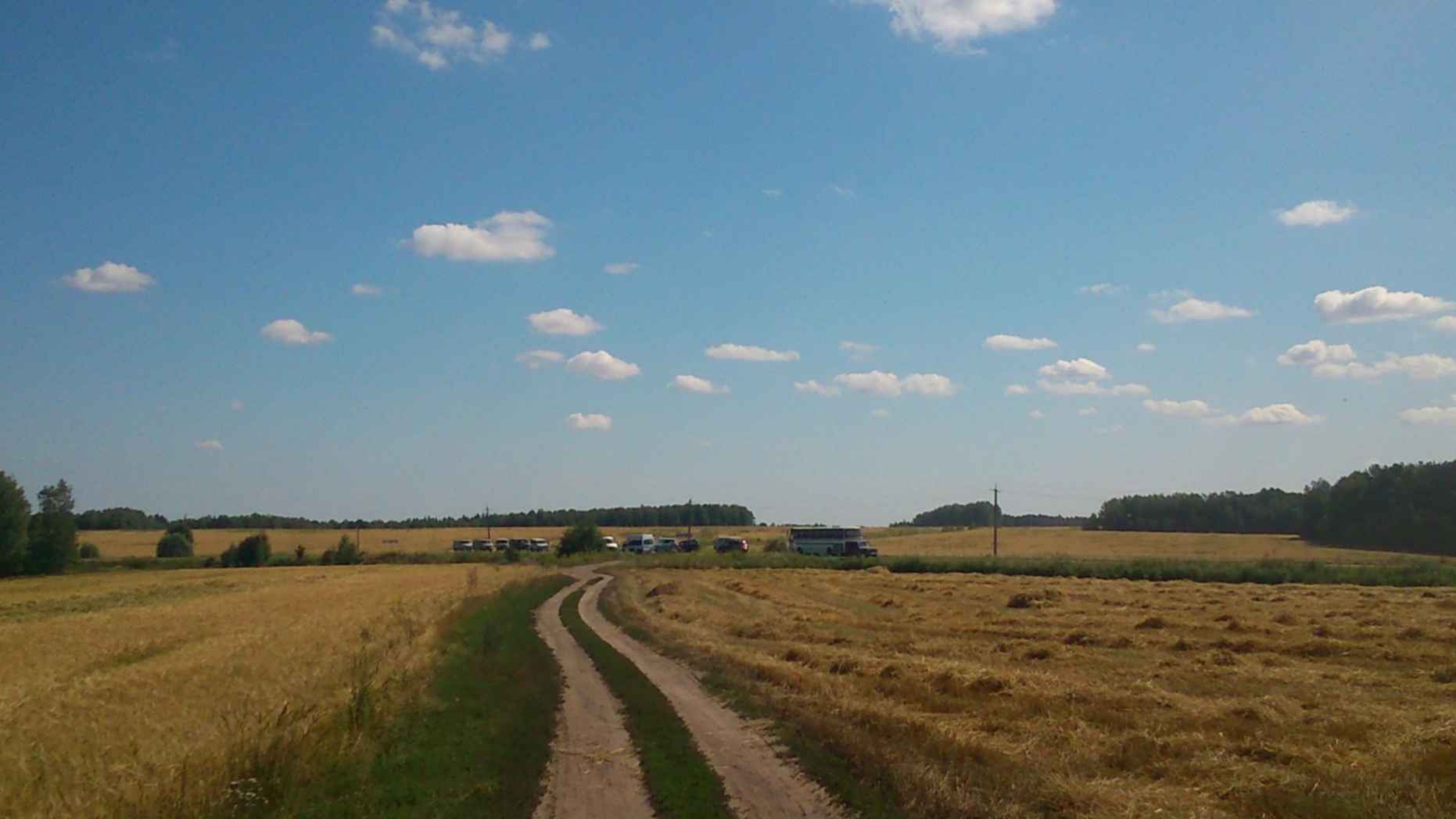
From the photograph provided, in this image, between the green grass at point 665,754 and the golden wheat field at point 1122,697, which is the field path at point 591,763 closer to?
the green grass at point 665,754

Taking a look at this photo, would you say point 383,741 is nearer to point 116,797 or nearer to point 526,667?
point 116,797

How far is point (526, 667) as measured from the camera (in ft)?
83.5

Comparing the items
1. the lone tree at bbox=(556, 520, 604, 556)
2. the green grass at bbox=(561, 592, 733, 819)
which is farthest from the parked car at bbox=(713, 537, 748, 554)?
the green grass at bbox=(561, 592, 733, 819)

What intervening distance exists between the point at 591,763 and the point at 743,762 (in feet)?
7.61

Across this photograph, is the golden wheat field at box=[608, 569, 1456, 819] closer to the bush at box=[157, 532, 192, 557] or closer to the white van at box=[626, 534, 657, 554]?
the white van at box=[626, 534, 657, 554]

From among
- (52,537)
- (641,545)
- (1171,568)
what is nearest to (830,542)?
(641,545)

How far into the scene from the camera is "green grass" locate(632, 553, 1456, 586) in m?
53.6

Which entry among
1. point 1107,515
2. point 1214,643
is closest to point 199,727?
point 1214,643

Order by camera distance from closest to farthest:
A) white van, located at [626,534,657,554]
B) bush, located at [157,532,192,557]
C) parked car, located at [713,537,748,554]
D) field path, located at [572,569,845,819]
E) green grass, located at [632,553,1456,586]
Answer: field path, located at [572,569,845,819] < green grass, located at [632,553,1456,586] < parked car, located at [713,537,748,554] < white van, located at [626,534,657,554] < bush, located at [157,532,192,557]

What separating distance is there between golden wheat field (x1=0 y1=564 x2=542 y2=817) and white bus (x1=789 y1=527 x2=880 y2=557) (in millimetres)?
52805

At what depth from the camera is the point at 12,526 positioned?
317 feet

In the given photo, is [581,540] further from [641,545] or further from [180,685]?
[180,685]

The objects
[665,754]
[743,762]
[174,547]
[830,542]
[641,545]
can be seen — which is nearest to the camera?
[743,762]

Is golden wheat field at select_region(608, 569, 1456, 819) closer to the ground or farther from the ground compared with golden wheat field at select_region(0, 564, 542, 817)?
farther from the ground
